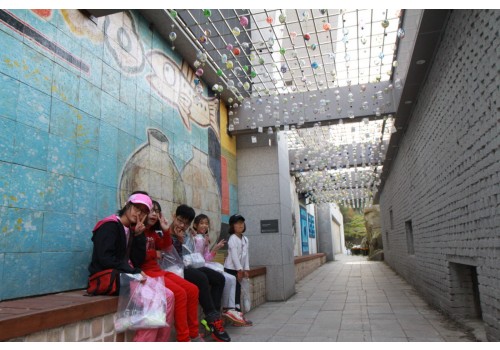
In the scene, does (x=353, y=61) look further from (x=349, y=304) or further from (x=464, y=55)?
(x=349, y=304)

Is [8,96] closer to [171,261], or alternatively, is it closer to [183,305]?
[171,261]

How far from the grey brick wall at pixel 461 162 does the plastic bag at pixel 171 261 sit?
10.4 ft

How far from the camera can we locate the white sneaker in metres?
4.93

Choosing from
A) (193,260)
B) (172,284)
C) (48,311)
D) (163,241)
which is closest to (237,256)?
(193,260)

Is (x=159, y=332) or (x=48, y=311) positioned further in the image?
(x=159, y=332)

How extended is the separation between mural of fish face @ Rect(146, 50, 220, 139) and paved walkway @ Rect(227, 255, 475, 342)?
3.44 metres

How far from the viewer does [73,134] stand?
3.79 metres

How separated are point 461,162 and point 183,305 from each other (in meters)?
3.54

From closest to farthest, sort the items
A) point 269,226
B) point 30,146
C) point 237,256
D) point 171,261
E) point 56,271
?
point 30,146 < point 56,271 < point 171,261 < point 237,256 < point 269,226

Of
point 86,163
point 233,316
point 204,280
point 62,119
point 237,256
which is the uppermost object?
point 62,119

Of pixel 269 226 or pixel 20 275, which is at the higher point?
pixel 269 226

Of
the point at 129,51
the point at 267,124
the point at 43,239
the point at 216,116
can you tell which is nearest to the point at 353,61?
the point at 267,124

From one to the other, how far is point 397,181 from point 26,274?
1002cm

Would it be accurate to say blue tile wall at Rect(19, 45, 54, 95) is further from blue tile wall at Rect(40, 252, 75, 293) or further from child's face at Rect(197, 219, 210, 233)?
child's face at Rect(197, 219, 210, 233)
